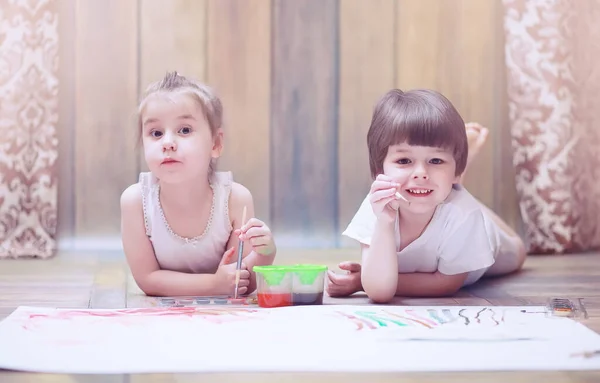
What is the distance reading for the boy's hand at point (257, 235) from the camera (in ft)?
4.38

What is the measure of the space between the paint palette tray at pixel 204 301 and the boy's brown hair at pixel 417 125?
0.29m

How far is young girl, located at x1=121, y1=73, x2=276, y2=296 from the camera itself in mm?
1393

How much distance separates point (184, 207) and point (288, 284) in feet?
0.93

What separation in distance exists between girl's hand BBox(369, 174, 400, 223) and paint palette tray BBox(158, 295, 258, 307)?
244 mm

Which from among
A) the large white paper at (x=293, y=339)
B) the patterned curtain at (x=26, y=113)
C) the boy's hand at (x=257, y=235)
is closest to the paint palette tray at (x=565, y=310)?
the large white paper at (x=293, y=339)

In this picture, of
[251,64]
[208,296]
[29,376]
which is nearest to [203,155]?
[208,296]

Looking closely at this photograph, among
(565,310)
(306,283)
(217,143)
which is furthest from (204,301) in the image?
(565,310)

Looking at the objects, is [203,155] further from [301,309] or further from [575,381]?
[575,381]

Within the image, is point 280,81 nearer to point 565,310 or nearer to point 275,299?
point 275,299

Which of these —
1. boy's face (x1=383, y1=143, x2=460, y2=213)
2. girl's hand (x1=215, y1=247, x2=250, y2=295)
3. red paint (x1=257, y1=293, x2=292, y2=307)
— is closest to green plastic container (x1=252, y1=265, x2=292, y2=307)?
red paint (x1=257, y1=293, x2=292, y2=307)

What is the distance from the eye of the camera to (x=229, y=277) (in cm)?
139

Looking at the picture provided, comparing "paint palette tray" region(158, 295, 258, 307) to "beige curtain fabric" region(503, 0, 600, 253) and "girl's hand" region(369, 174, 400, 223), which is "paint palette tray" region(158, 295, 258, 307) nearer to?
"girl's hand" region(369, 174, 400, 223)

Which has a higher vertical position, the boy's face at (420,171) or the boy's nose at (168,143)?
the boy's nose at (168,143)

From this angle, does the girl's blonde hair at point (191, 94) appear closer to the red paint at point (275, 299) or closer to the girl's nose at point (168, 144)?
the girl's nose at point (168, 144)
